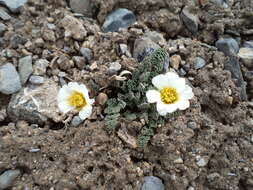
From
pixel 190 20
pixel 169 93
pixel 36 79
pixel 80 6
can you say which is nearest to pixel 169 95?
pixel 169 93

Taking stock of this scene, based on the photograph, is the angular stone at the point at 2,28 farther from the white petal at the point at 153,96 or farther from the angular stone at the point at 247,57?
the angular stone at the point at 247,57

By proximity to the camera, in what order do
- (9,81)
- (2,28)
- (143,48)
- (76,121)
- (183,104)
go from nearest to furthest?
(183,104), (76,121), (9,81), (143,48), (2,28)

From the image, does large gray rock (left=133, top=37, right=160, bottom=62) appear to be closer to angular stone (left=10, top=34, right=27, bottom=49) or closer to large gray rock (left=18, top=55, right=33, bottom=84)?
large gray rock (left=18, top=55, right=33, bottom=84)

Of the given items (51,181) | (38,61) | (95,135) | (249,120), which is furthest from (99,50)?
(249,120)

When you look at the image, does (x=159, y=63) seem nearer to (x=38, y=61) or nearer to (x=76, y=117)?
(x=76, y=117)

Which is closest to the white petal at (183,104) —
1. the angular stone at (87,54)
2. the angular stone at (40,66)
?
the angular stone at (87,54)

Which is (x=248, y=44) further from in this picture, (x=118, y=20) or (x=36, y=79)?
(x=36, y=79)
